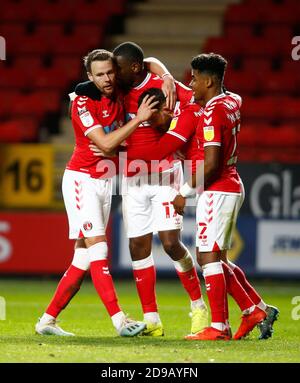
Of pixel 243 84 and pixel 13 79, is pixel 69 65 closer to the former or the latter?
pixel 13 79

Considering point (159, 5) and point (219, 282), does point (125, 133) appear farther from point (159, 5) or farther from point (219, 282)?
point (159, 5)

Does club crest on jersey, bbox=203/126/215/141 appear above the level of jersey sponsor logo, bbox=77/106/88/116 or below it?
below

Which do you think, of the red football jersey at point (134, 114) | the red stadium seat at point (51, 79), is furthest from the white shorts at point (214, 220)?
the red stadium seat at point (51, 79)

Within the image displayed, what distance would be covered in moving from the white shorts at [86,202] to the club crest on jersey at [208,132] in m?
0.95

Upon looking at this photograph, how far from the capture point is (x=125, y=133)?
6.84m

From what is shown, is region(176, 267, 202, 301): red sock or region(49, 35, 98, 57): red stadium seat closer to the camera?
region(176, 267, 202, 301): red sock

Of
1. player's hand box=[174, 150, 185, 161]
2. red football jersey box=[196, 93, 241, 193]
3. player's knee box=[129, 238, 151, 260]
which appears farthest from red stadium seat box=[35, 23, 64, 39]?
red football jersey box=[196, 93, 241, 193]

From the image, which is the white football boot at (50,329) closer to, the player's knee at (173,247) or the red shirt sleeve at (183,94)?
the player's knee at (173,247)

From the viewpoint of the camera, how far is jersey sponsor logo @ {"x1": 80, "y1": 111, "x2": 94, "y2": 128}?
6.98m

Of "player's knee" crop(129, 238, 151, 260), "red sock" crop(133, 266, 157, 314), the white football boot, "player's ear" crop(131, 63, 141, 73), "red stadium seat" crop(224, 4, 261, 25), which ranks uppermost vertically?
"red stadium seat" crop(224, 4, 261, 25)

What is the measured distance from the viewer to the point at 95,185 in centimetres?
721

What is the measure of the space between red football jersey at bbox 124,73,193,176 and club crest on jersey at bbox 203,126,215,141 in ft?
2.61

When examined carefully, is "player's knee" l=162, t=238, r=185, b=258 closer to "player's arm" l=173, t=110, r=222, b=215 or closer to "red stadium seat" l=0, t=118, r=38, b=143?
"player's arm" l=173, t=110, r=222, b=215
